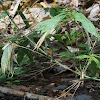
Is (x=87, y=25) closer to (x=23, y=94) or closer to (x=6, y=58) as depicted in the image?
(x=6, y=58)

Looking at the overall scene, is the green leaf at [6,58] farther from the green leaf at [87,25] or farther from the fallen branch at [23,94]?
the green leaf at [87,25]

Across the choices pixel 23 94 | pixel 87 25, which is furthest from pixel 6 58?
pixel 87 25

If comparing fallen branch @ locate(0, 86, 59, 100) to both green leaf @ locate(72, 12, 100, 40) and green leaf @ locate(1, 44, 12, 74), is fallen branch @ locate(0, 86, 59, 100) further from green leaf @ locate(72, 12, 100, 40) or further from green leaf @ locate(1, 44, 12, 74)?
green leaf @ locate(72, 12, 100, 40)


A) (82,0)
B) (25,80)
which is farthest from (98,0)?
(25,80)

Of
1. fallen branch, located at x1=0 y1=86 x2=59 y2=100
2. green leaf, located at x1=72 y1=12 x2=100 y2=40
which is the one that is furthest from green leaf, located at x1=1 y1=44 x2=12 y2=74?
green leaf, located at x1=72 y1=12 x2=100 y2=40

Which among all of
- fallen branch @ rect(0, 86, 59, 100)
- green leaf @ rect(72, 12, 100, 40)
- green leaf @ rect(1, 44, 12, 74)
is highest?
green leaf @ rect(72, 12, 100, 40)

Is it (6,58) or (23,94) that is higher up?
(6,58)

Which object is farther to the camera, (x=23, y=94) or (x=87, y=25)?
(x=23, y=94)

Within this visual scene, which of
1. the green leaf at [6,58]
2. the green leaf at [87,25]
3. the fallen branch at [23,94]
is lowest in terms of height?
the fallen branch at [23,94]

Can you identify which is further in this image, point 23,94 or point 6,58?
point 23,94

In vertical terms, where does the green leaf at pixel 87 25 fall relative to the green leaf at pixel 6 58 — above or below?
above

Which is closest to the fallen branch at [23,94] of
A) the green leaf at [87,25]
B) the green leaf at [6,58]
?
the green leaf at [6,58]

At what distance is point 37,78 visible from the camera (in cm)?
145

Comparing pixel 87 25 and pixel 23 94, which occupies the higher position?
pixel 87 25
